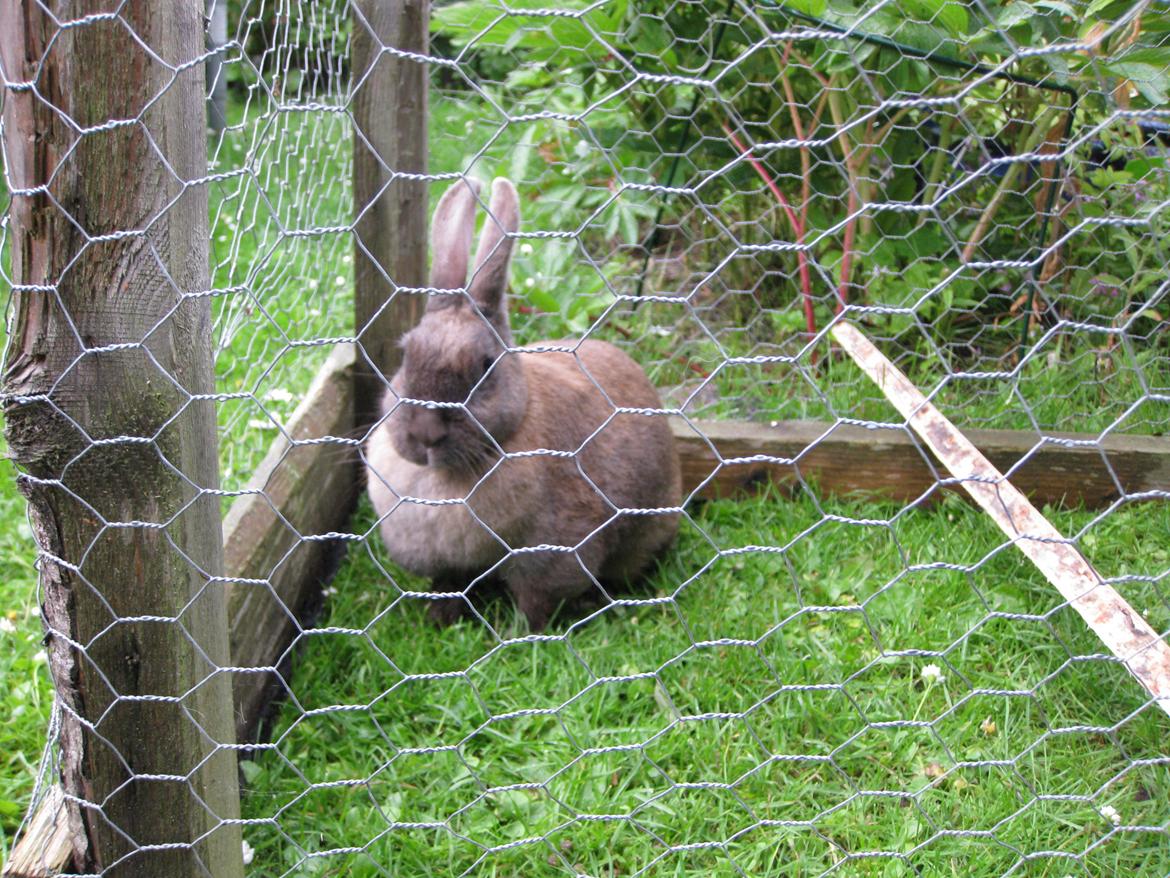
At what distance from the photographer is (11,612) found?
8.02 ft

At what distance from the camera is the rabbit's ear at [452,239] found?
2596 millimetres

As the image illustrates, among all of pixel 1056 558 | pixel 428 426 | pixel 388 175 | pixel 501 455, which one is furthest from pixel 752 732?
pixel 388 175

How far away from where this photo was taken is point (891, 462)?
3066 millimetres

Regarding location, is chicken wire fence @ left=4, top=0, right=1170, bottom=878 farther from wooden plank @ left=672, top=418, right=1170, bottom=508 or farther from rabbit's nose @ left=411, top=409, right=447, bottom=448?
rabbit's nose @ left=411, top=409, right=447, bottom=448

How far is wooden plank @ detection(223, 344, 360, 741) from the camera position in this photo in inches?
86.2

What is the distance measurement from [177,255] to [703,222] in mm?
2721

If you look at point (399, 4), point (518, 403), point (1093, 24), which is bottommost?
point (518, 403)

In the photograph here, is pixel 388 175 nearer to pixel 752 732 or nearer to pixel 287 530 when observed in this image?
pixel 287 530

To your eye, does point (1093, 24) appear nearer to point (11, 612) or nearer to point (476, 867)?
point (476, 867)

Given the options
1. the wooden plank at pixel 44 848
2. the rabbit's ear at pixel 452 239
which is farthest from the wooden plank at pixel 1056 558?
the wooden plank at pixel 44 848

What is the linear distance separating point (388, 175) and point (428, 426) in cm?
82

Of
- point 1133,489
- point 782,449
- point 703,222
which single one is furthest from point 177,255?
point 703,222

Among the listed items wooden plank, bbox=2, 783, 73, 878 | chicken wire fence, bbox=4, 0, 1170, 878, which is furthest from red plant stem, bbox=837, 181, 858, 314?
wooden plank, bbox=2, 783, 73, 878

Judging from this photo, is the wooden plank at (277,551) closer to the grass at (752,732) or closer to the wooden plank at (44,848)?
the wooden plank at (44,848)
